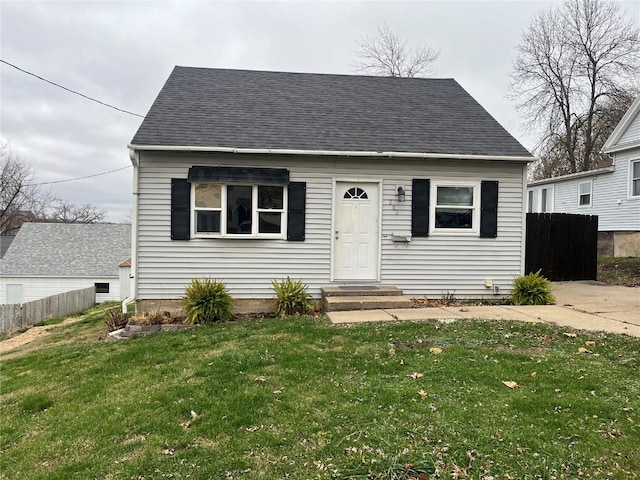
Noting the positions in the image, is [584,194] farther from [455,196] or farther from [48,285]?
[48,285]

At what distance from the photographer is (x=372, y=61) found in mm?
24266

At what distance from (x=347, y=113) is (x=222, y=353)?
6.22 meters

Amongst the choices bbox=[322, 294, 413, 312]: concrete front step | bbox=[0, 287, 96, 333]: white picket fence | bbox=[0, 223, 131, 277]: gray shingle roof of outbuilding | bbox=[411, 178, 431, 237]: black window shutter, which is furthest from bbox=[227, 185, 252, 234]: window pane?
bbox=[0, 223, 131, 277]: gray shingle roof of outbuilding

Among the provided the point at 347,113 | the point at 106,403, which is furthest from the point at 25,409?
the point at 347,113

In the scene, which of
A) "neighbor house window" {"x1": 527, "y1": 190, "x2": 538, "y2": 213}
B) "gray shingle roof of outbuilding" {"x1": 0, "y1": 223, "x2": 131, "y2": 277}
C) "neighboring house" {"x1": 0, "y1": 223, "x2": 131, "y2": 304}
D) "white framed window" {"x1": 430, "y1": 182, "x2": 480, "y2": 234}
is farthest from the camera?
"gray shingle roof of outbuilding" {"x1": 0, "y1": 223, "x2": 131, "y2": 277}

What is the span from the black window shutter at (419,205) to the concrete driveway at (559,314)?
1651 mm

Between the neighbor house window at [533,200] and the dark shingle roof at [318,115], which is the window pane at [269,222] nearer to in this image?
the dark shingle roof at [318,115]

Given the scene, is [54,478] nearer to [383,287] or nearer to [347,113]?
[383,287]

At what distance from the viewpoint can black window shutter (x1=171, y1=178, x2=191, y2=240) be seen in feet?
24.7

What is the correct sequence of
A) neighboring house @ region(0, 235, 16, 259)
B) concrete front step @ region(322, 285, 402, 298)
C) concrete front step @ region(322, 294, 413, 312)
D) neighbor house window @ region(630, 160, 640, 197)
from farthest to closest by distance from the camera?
neighboring house @ region(0, 235, 16, 259), neighbor house window @ region(630, 160, 640, 197), concrete front step @ region(322, 285, 402, 298), concrete front step @ region(322, 294, 413, 312)

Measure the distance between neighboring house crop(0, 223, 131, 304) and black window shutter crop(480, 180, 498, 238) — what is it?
26333mm

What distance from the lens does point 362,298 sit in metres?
7.34

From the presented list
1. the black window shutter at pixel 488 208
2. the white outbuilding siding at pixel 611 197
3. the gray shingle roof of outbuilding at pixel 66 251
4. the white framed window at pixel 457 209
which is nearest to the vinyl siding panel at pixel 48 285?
the gray shingle roof of outbuilding at pixel 66 251

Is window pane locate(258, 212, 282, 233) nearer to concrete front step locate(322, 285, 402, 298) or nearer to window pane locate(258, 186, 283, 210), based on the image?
window pane locate(258, 186, 283, 210)
